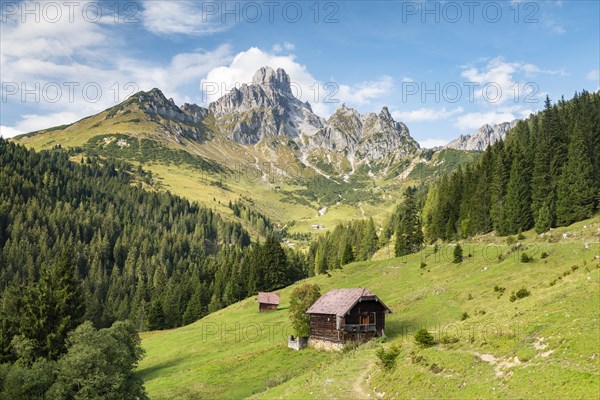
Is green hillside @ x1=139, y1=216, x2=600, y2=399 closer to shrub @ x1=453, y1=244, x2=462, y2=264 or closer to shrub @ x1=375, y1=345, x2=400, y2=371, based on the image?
shrub @ x1=375, y1=345, x2=400, y2=371

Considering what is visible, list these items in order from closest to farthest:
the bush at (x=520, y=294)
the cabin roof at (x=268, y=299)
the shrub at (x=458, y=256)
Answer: the bush at (x=520, y=294) → the shrub at (x=458, y=256) → the cabin roof at (x=268, y=299)

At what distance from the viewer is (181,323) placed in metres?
126

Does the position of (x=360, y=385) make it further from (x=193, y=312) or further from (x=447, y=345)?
(x=193, y=312)

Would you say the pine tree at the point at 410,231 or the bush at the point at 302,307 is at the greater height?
the pine tree at the point at 410,231

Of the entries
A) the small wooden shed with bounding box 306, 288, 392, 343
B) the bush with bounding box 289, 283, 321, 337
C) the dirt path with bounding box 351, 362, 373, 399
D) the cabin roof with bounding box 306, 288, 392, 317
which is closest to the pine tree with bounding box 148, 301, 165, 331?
the bush with bounding box 289, 283, 321, 337

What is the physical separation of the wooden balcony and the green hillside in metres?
2.53

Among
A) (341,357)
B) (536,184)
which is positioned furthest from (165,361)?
(536,184)

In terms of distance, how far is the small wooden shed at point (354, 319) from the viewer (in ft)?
176

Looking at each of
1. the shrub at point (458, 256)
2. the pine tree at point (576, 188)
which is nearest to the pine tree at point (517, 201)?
the pine tree at point (576, 188)

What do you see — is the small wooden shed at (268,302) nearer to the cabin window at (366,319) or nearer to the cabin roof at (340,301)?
the cabin roof at (340,301)

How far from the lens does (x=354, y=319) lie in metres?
54.8

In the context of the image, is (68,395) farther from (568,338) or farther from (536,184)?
(536,184)

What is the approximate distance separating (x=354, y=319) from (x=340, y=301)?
3.23 m

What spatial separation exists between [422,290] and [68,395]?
4771 cm
